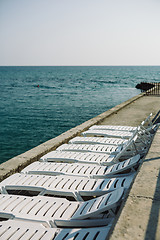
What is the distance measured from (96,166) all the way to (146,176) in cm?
144

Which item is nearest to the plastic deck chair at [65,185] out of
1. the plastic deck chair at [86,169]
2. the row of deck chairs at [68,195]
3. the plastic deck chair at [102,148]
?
the row of deck chairs at [68,195]

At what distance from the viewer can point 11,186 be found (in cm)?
399

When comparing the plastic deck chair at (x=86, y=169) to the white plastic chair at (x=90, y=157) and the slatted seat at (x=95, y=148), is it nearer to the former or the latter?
the white plastic chair at (x=90, y=157)

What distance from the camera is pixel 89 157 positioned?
5.16m

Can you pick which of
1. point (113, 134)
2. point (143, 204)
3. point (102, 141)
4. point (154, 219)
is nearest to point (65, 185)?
point (143, 204)

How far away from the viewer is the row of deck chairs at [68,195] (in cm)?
284

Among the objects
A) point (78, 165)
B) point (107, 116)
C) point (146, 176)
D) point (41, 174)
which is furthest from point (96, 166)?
point (107, 116)

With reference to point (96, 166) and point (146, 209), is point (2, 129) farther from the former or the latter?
point (146, 209)

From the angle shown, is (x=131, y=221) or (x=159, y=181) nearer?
(x=131, y=221)

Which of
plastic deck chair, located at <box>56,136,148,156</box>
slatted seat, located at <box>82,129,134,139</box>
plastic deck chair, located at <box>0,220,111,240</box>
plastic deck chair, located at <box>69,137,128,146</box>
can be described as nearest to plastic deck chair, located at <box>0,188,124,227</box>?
plastic deck chair, located at <box>0,220,111,240</box>

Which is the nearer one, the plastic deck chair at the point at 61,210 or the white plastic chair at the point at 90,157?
the plastic deck chair at the point at 61,210

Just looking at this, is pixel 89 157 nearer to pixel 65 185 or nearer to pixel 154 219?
pixel 65 185

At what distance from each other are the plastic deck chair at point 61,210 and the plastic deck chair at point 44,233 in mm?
116

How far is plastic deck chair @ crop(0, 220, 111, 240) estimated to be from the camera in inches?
105
